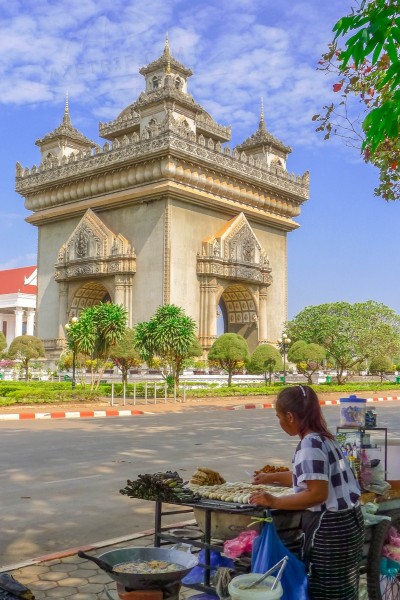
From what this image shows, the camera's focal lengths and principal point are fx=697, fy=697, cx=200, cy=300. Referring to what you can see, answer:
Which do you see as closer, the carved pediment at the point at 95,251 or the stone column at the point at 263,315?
the carved pediment at the point at 95,251

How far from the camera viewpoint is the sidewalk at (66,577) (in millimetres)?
4495

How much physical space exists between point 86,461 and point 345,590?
Result: 7.54 m

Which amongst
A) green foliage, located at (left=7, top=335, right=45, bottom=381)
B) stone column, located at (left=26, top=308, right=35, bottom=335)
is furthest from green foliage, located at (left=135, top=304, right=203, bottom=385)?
stone column, located at (left=26, top=308, right=35, bottom=335)

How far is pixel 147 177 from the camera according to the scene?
3797 cm

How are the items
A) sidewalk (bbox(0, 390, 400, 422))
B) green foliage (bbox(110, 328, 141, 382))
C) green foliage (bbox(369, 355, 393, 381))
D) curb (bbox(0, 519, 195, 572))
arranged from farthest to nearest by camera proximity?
green foliage (bbox(369, 355, 393, 381)), green foliage (bbox(110, 328, 141, 382)), sidewalk (bbox(0, 390, 400, 422)), curb (bbox(0, 519, 195, 572))

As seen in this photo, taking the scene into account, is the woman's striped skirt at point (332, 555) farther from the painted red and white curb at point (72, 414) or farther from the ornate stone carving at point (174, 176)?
the ornate stone carving at point (174, 176)

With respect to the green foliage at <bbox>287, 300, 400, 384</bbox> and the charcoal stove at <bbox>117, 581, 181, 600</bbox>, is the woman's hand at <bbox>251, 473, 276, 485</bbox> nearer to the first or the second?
the charcoal stove at <bbox>117, 581, 181, 600</bbox>

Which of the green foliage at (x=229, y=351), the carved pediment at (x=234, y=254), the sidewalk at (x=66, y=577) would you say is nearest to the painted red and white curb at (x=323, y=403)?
the green foliage at (x=229, y=351)

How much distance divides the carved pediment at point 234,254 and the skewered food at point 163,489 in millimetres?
35123

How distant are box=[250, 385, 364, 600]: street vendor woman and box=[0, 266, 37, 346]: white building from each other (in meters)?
67.6

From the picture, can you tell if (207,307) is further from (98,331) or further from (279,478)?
(279,478)

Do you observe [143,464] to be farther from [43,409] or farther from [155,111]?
[155,111]

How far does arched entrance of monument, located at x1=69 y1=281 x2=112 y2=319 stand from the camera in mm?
43156

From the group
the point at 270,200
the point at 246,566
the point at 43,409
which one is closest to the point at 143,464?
the point at 246,566
